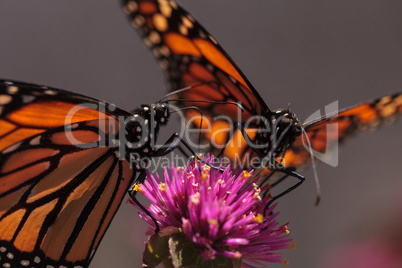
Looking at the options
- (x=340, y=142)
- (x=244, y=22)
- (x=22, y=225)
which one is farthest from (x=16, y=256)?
(x=244, y=22)

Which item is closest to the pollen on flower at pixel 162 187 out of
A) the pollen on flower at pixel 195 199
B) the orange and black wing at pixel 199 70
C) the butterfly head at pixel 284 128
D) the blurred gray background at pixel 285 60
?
the pollen on flower at pixel 195 199

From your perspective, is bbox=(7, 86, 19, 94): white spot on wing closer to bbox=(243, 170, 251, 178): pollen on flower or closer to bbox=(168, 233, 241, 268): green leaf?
bbox=(168, 233, 241, 268): green leaf

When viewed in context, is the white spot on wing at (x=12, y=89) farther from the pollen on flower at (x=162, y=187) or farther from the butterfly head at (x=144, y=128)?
the pollen on flower at (x=162, y=187)

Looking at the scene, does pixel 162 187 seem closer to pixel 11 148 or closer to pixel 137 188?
pixel 137 188

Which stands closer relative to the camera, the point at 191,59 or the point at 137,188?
the point at 137,188

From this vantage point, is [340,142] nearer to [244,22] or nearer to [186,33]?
[186,33]

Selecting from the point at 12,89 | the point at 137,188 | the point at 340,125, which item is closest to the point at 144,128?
the point at 137,188

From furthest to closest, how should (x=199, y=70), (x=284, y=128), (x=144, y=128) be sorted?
(x=199, y=70), (x=284, y=128), (x=144, y=128)
